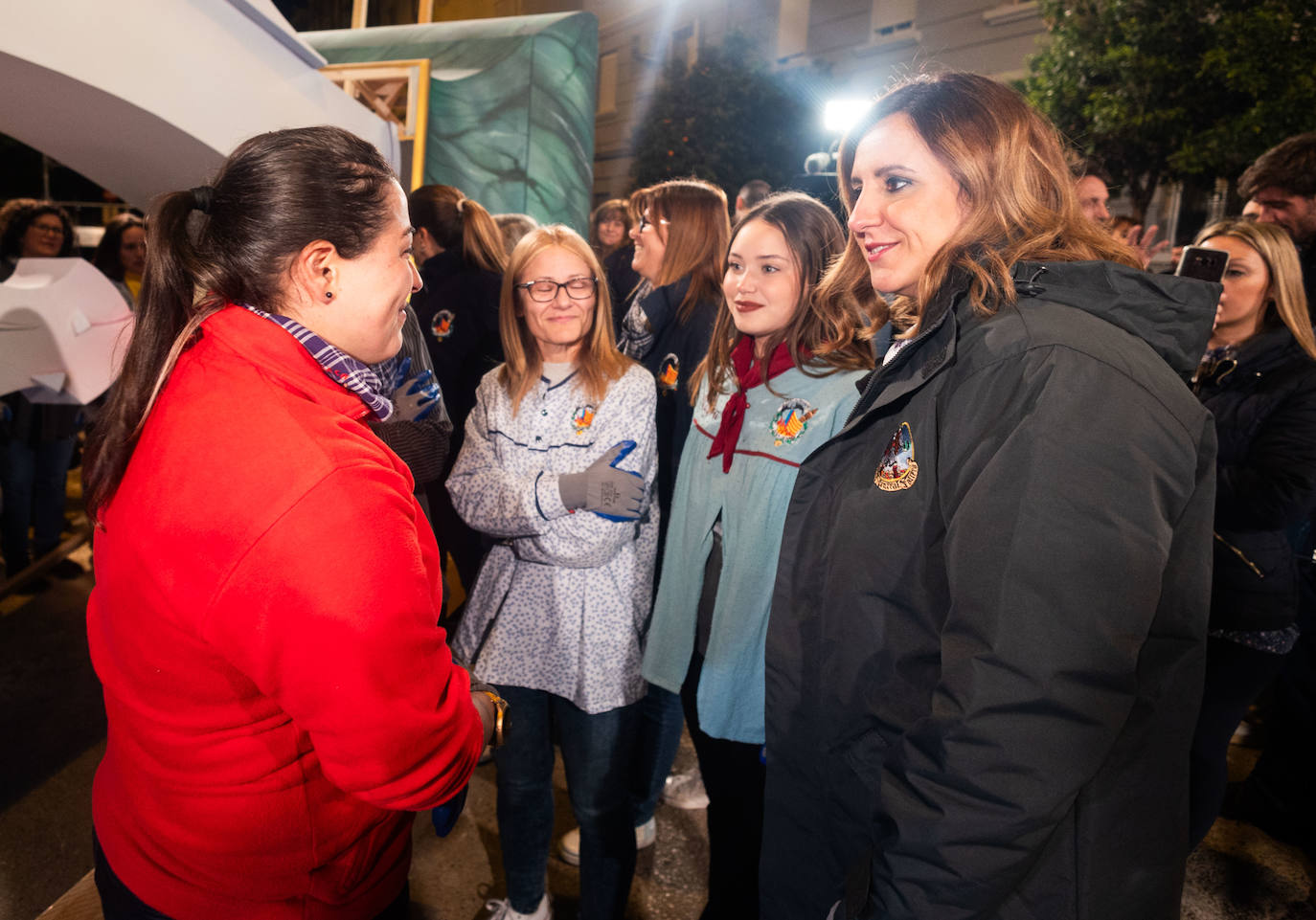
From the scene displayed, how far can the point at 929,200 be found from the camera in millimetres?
1270

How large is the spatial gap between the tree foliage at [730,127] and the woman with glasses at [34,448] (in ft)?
42.9

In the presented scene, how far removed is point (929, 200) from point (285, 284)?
3.48ft

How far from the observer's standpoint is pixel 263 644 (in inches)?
37.7

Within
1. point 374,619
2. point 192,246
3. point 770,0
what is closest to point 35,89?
point 192,246

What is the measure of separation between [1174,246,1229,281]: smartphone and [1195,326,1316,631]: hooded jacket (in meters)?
0.37

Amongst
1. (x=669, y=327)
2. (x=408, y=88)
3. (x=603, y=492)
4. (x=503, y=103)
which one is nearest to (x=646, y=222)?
(x=669, y=327)

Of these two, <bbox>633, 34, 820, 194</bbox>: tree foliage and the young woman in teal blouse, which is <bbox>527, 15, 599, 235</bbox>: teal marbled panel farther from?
the young woman in teal blouse

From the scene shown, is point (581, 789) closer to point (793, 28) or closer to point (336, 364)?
point (336, 364)

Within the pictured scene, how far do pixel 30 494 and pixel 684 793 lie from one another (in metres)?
4.53

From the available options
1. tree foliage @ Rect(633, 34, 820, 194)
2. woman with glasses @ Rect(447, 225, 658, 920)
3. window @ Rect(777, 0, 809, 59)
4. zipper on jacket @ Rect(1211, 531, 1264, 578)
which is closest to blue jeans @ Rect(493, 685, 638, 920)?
woman with glasses @ Rect(447, 225, 658, 920)

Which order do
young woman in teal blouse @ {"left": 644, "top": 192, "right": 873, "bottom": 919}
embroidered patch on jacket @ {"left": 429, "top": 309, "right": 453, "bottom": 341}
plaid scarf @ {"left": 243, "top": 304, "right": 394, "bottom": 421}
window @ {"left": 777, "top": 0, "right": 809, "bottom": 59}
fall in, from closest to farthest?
plaid scarf @ {"left": 243, "top": 304, "right": 394, "bottom": 421} < young woman in teal blouse @ {"left": 644, "top": 192, "right": 873, "bottom": 919} < embroidered patch on jacket @ {"left": 429, "top": 309, "right": 453, "bottom": 341} < window @ {"left": 777, "top": 0, "right": 809, "bottom": 59}

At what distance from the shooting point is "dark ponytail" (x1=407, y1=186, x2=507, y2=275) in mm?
3625

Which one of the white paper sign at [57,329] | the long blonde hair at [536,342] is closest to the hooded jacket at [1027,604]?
the long blonde hair at [536,342]

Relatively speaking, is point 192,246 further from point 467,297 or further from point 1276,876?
point 1276,876
